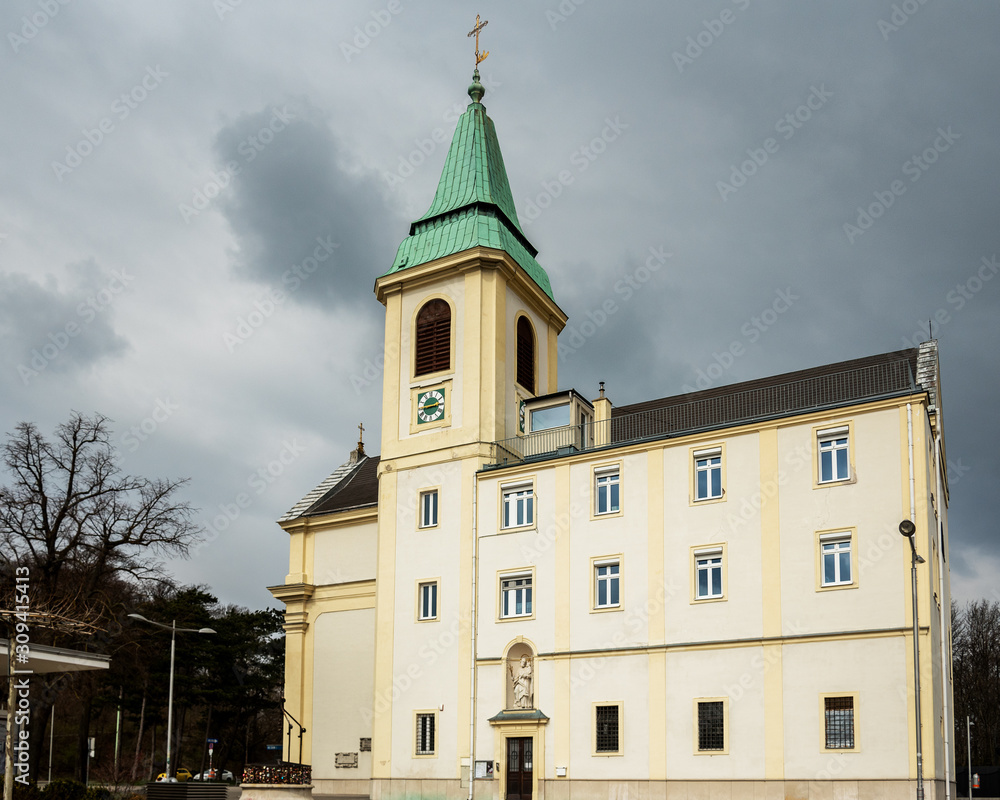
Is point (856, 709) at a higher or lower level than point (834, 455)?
lower

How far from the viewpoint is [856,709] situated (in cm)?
3266

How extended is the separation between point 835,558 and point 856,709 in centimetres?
473

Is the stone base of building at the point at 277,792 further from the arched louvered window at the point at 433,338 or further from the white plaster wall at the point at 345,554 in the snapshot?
the arched louvered window at the point at 433,338

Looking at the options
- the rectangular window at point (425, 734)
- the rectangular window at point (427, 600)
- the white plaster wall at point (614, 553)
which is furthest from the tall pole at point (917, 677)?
the rectangular window at point (427, 600)

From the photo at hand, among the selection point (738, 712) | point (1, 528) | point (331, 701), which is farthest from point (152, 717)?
point (738, 712)

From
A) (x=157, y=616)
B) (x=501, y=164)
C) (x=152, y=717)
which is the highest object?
(x=501, y=164)

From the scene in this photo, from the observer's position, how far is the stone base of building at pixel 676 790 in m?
31.6

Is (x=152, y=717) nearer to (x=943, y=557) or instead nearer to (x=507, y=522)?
(x=507, y=522)

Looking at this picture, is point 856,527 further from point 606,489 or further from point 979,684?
point 979,684

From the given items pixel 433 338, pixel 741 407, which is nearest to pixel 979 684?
pixel 741 407

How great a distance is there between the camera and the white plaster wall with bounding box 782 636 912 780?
3181cm

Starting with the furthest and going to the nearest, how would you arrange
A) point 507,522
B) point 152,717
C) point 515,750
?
point 152,717 < point 507,522 < point 515,750

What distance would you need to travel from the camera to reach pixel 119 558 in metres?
44.0

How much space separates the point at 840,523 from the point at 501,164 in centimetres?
2502
